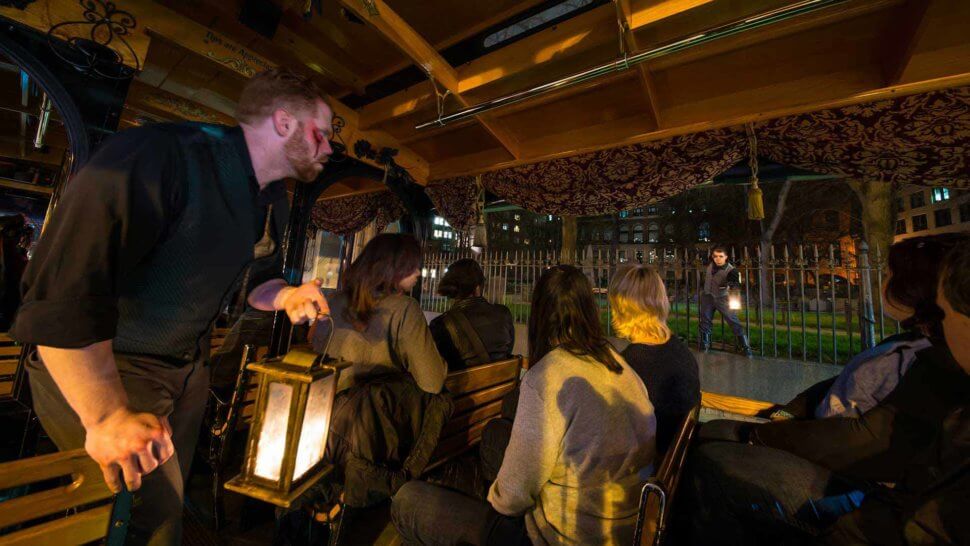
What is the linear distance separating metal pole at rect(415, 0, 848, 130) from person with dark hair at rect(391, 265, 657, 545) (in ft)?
6.90

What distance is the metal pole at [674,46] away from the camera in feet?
6.21

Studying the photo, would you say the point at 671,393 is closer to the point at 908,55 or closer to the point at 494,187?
the point at 908,55

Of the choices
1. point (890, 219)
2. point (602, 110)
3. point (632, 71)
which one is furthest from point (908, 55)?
point (890, 219)

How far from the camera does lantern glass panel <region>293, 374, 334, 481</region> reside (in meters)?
1.11

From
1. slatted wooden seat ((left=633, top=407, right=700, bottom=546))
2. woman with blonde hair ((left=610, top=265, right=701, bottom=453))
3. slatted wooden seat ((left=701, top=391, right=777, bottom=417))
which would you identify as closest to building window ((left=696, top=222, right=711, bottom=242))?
slatted wooden seat ((left=701, top=391, right=777, bottom=417))

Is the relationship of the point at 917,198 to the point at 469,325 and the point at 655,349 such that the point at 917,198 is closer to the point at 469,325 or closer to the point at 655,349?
the point at 655,349

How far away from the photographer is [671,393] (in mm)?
2094

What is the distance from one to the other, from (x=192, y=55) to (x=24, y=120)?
4.28 m

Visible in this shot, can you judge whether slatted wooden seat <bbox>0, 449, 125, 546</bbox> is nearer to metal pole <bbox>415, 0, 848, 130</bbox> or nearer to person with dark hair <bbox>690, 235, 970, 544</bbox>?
person with dark hair <bbox>690, 235, 970, 544</bbox>

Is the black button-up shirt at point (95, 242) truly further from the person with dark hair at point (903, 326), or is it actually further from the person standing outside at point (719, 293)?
the person standing outside at point (719, 293)

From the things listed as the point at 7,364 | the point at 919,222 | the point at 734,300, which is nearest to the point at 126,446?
the point at 7,364

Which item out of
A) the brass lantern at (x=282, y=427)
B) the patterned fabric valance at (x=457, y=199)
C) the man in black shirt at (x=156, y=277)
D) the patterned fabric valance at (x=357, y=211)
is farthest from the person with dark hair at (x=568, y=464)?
the patterned fabric valance at (x=357, y=211)

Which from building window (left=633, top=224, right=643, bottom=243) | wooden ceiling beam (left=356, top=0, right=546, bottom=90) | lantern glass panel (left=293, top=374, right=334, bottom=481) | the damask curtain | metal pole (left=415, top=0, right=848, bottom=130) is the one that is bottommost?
lantern glass panel (left=293, top=374, right=334, bottom=481)

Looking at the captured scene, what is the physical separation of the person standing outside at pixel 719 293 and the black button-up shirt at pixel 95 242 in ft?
22.0
